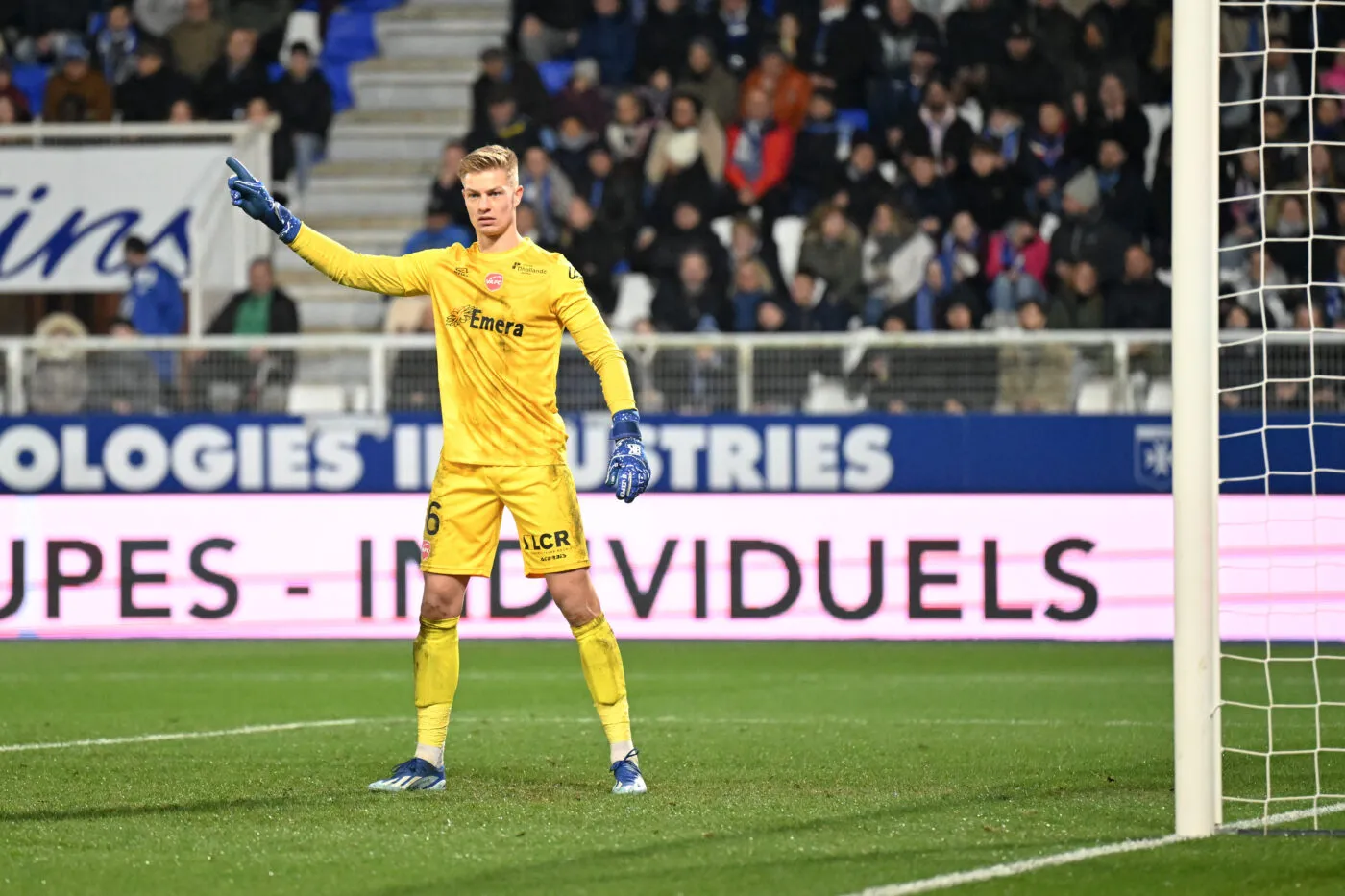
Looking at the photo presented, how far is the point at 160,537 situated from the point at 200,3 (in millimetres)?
7034

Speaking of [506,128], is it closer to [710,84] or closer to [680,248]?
[710,84]

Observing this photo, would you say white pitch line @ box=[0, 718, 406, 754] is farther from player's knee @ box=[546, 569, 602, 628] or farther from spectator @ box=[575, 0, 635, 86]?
spectator @ box=[575, 0, 635, 86]

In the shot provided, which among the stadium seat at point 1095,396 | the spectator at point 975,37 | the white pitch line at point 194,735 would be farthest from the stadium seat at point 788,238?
the white pitch line at point 194,735

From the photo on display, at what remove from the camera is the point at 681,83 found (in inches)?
676

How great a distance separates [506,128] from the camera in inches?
668

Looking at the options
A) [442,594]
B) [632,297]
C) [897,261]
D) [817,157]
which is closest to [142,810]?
[442,594]

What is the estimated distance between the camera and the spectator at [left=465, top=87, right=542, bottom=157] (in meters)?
16.8

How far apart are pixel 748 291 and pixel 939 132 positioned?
2704mm

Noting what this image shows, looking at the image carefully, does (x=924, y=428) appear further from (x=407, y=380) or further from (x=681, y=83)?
(x=681, y=83)

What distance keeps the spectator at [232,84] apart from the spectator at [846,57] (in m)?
4.20

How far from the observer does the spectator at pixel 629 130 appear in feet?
54.8

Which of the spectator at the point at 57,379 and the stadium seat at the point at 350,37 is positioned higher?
the stadium seat at the point at 350,37

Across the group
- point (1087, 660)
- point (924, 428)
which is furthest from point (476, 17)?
point (1087, 660)

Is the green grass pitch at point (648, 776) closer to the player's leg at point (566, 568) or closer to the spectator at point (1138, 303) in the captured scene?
the player's leg at point (566, 568)
